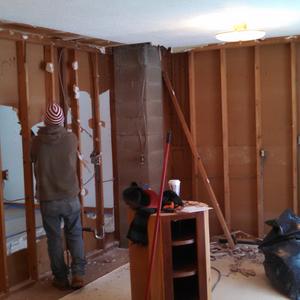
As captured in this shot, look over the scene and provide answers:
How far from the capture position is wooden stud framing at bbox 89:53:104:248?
5027 mm

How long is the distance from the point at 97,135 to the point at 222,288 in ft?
→ 6.87

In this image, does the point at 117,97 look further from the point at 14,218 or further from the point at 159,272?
the point at 159,272

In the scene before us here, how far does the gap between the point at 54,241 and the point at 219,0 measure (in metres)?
2.42

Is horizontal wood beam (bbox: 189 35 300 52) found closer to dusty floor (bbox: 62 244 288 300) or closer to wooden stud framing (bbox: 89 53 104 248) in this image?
wooden stud framing (bbox: 89 53 104 248)

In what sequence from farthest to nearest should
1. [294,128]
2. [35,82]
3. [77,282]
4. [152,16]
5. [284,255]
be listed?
[294,128]
[35,82]
[77,282]
[284,255]
[152,16]

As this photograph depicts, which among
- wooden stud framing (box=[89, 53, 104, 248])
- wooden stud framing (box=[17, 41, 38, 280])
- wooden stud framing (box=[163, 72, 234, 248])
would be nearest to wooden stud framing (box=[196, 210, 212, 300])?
wooden stud framing (box=[17, 41, 38, 280])

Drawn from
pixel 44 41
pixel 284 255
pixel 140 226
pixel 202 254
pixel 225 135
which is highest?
pixel 44 41

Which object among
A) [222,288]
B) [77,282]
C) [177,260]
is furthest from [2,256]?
[222,288]

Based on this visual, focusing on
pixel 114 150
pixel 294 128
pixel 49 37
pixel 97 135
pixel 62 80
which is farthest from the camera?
pixel 114 150

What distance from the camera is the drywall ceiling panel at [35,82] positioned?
168 inches

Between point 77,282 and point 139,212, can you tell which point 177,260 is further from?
point 77,282

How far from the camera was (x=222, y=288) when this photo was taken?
402 centimetres

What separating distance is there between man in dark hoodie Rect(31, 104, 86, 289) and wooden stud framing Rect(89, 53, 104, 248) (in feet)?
2.97

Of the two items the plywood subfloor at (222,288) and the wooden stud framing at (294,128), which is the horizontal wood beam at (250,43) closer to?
the wooden stud framing at (294,128)
